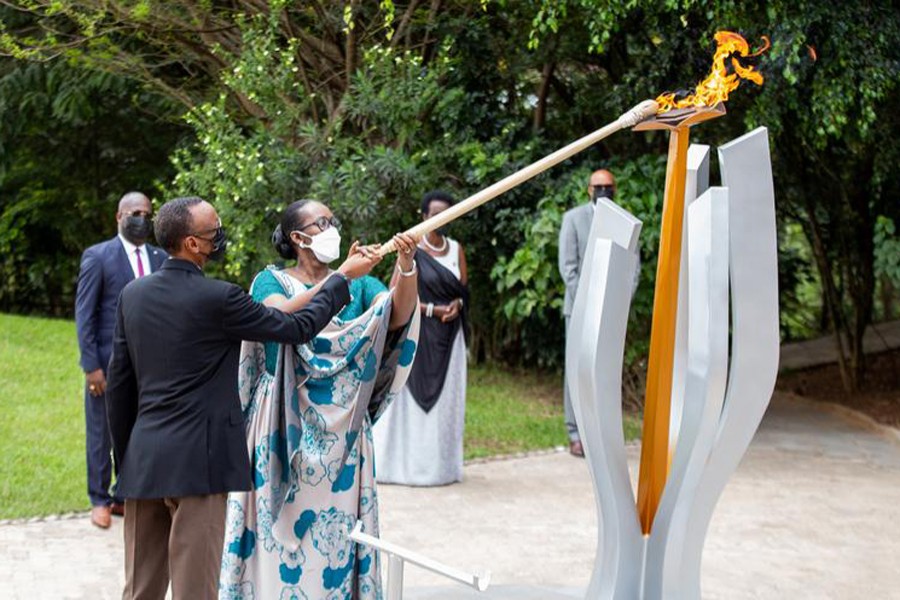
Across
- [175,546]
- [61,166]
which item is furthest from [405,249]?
[61,166]

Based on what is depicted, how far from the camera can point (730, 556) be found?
643 cm

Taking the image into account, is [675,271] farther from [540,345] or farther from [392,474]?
[540,345]

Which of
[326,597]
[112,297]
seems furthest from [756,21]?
[326,597]

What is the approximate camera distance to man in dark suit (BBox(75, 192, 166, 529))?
6613 millimetres

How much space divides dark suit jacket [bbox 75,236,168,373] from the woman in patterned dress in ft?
7.10

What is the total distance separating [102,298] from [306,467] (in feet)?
8.13

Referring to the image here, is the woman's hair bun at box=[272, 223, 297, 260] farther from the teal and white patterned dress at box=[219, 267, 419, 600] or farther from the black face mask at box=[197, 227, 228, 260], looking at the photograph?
the black face mask at box=[197, 227, 228, 260]

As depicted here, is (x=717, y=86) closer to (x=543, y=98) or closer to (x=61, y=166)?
(x=543, y=98)

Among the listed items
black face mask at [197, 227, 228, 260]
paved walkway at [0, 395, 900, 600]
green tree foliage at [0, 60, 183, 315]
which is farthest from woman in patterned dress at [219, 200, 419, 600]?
green tree foliage at [0, 60, 183, 315]

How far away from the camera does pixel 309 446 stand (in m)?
4.70

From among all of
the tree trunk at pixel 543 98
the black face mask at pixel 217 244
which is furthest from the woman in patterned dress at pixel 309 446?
the tree trunk at pixel 543 98

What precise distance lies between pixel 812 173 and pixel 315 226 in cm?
784

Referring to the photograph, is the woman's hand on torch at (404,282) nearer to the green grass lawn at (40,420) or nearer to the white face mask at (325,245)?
the white face mask at (325,245)

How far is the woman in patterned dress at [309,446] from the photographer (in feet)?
15.3
